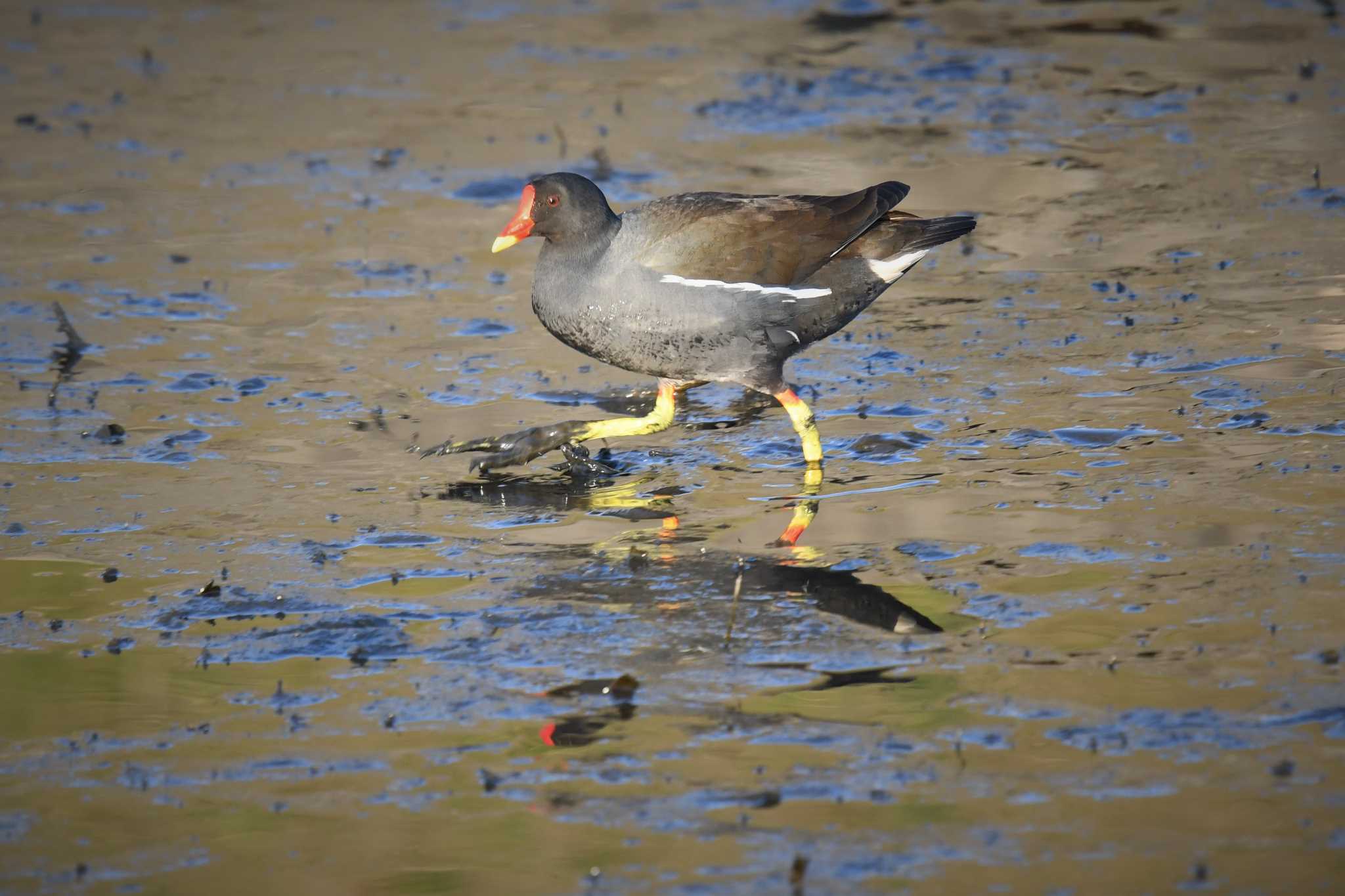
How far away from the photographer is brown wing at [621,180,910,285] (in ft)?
20.3

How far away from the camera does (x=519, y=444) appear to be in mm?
6410

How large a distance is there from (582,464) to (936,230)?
1693 millimetres

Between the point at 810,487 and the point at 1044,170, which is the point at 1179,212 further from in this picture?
the point at 810,487

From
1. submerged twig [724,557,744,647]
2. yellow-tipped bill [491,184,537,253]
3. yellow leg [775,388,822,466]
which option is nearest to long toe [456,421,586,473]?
yellow-tipped bill [491,184,537,253]

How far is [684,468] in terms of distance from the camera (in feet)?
20.9

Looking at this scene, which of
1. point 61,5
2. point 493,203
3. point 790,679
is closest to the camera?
point 790,679

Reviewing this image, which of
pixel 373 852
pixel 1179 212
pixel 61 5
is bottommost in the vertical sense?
pixel 373 852

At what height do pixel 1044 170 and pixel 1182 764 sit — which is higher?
pixel 1044 170

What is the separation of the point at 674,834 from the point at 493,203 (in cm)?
644

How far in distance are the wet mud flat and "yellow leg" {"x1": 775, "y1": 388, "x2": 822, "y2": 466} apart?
0.11 metres

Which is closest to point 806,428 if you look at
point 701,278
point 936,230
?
point 701,278

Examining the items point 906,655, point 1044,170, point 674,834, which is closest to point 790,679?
point 906,655

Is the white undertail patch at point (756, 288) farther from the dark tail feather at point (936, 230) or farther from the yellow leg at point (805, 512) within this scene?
the yellow leg at point (805, 512)

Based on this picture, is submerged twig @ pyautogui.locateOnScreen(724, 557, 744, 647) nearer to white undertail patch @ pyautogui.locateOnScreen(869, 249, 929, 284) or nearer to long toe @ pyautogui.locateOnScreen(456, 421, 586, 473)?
long toe @ pyautogui.locateOnScreen(456, 421, 586, 473)
